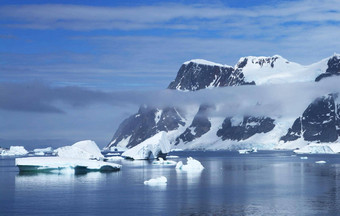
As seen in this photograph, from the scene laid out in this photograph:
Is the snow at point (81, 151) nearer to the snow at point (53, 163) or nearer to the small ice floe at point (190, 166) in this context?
the small ice floe at point (190, 166)

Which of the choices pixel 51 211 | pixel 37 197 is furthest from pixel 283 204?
pixel 37 197

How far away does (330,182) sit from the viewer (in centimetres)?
7825

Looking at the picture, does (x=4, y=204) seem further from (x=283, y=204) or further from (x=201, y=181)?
(x=201, y=181)

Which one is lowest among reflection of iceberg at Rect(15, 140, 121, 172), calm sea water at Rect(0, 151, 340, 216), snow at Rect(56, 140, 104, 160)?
calm sea water at Rect(0, 151, 340, 216)

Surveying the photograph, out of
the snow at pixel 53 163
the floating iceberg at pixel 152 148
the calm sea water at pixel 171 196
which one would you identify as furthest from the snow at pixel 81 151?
the calm sea water at pixel 171 196

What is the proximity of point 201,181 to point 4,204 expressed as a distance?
3248 cm

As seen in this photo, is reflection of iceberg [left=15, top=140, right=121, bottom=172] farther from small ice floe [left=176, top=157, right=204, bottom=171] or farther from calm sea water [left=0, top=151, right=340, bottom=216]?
small ice floe [left=176, top=157, right=204, bottom=171]

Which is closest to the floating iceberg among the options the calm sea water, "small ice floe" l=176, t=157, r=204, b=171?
"small ice floe" l=176, t=157, r=204, b=171

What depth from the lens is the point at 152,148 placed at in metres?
142

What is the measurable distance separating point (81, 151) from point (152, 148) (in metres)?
23.8

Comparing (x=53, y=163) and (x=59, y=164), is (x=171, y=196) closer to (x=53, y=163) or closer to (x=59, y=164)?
(x=59, y=164)

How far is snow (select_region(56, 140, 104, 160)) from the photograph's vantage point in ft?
395

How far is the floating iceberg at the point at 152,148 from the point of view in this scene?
141 metres

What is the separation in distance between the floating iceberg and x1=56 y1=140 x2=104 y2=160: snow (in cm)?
1339
